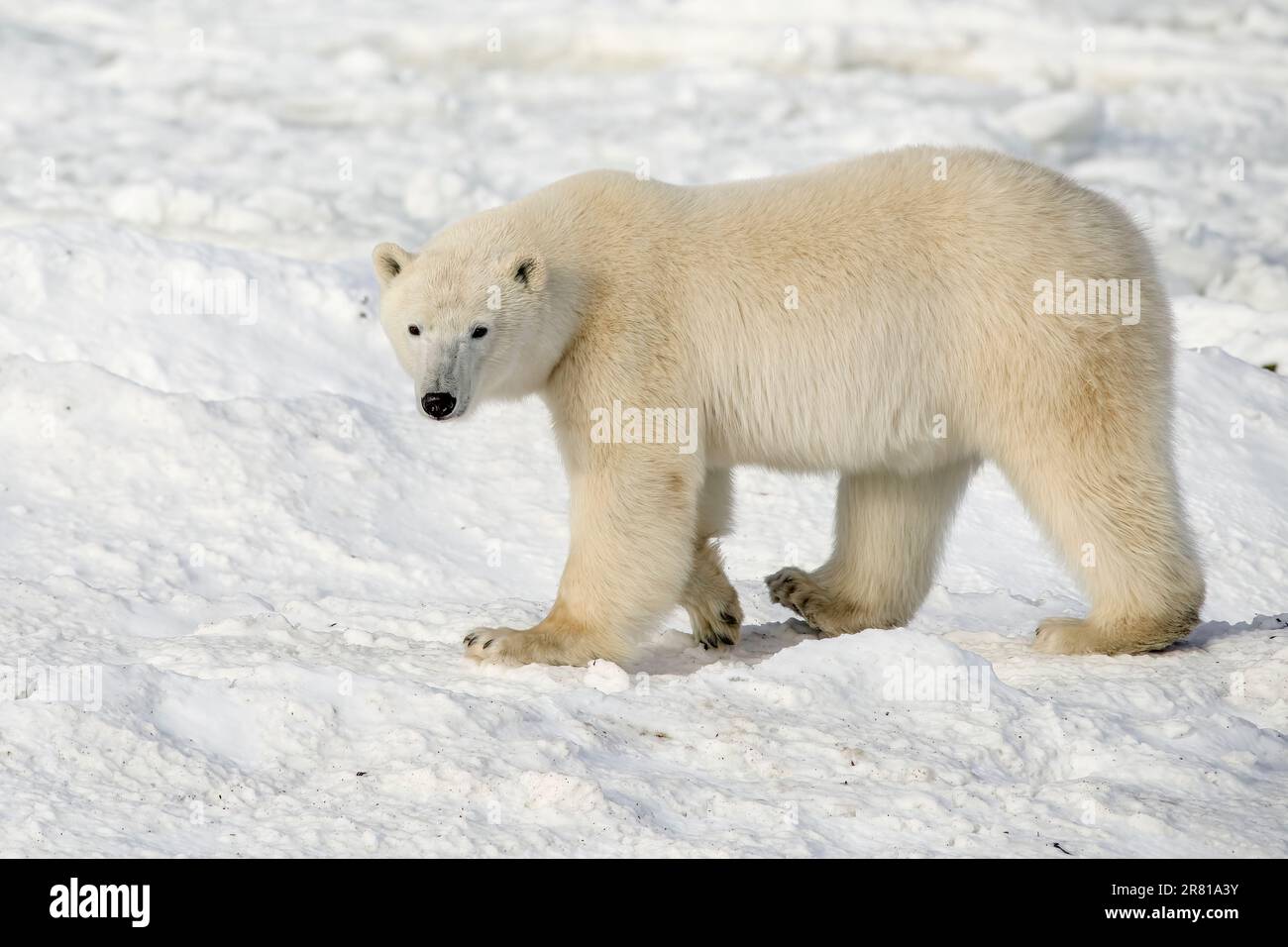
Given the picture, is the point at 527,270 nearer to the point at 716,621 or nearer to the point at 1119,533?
the point at 716,621

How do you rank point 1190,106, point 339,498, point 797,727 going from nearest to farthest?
point 797,727, point 339,498, point 1190,106

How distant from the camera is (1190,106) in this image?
14250 millimetres

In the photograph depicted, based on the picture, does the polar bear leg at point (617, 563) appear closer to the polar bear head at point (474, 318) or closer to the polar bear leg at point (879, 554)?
the polar bear head at point (474, 318)

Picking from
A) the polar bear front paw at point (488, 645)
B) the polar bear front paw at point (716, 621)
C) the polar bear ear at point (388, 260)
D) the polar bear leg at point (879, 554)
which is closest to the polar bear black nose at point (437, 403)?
the polar bear ear at point (388, 260)

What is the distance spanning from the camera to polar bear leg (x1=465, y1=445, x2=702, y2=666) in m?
4.26

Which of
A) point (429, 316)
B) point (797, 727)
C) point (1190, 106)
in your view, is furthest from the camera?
point (1190, 106)

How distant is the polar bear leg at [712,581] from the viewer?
470 cm

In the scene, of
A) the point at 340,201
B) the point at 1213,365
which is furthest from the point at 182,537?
the point at 340,201

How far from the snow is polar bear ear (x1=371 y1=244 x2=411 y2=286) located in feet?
3.50

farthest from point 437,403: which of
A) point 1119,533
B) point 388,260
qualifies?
point 1119,533

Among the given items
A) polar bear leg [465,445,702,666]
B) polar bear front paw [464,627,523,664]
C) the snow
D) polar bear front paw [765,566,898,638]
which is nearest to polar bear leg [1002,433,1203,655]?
the snow

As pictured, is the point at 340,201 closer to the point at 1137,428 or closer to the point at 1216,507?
the point at 1216,507

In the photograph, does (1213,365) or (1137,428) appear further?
(1213,365)

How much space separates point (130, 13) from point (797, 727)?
47.1ft
